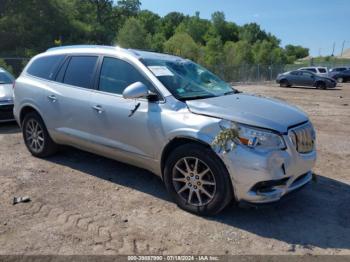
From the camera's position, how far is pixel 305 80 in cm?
2856

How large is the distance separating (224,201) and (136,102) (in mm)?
1593

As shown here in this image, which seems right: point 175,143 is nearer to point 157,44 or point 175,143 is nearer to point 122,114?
point 122,114

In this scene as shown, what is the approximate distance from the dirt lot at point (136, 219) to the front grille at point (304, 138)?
0.67 meters

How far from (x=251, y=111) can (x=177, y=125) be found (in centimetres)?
82

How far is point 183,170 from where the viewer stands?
13.8ft

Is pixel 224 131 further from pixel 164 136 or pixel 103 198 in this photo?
pixel 103 198

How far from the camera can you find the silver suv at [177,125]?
380 cm

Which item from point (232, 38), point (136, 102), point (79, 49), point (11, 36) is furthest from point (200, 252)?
point (232, 38)

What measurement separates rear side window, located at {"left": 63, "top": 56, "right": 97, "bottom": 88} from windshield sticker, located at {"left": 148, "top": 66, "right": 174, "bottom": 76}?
99cm

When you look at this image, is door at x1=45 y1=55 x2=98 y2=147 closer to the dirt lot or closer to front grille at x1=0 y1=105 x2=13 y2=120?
the dirt lot

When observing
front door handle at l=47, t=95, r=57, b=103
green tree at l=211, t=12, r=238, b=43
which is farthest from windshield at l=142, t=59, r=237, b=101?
green tree at l=211, t=12, r=238, b=43

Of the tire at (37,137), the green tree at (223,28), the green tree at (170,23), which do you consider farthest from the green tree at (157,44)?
the tire at (37,137)

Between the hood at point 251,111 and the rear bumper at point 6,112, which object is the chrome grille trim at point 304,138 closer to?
the hood at point 251,111

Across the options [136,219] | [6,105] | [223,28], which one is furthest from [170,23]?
[136,219]
